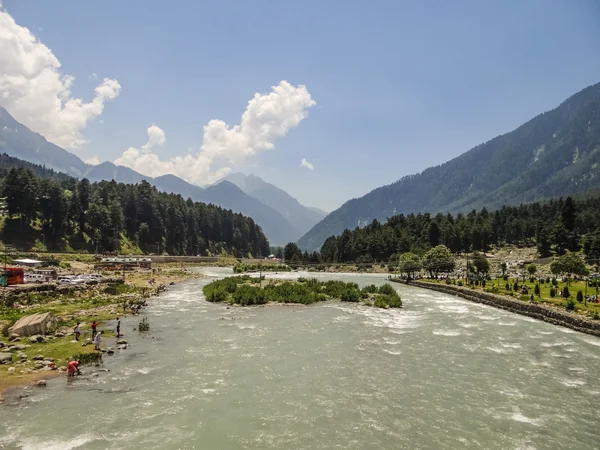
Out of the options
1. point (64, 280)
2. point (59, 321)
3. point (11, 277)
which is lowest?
point (59, 321)

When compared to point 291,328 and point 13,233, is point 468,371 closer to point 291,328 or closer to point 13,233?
point 291,328

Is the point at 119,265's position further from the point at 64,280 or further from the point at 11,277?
the point at 11,277

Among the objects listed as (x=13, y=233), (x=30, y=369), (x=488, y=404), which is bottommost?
(x=488, y=404)

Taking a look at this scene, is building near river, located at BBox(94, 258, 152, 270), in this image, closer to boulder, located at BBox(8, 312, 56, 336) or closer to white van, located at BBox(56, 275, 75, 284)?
white van, located at BBox(56, 275, 75, 284)

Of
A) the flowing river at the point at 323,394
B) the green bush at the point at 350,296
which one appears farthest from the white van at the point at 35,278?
the green bush at the point at 350,296

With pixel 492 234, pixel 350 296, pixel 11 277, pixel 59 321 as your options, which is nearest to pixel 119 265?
pixel 11 277

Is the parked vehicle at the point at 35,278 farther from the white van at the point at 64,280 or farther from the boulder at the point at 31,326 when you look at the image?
the boulder at the point at 31,326

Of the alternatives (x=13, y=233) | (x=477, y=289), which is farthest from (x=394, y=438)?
(x=13, y=233)
